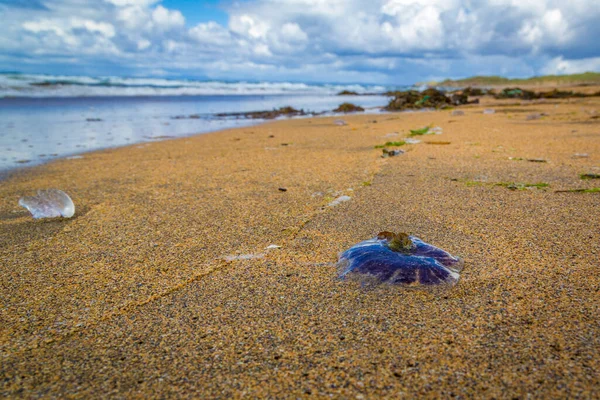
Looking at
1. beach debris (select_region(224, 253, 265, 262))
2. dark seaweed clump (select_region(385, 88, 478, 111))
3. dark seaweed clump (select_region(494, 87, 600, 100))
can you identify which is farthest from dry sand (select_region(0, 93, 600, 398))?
dark seaweed clump (select_region(494, 87, 600, 100))

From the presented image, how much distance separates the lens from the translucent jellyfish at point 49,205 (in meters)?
3.10

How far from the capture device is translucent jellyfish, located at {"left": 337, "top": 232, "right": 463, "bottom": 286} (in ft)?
6.34

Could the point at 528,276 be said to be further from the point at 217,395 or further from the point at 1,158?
the point at 1,158

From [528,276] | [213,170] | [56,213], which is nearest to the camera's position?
[528,276]

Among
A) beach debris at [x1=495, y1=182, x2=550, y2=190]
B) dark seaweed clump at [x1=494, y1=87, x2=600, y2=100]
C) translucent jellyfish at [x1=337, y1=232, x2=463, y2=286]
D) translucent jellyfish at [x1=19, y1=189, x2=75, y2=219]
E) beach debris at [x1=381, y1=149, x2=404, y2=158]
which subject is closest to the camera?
translucent jellyfish at [x1=337, y1=232, x2=463, y2=286]

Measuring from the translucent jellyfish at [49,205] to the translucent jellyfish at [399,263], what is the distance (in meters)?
2.17

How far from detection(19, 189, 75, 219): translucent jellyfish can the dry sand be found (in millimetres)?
82

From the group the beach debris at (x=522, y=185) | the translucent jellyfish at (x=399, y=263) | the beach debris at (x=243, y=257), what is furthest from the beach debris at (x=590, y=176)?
the beach debris at (x=243, y=257)

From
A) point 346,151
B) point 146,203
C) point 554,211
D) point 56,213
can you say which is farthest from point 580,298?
point 346,151

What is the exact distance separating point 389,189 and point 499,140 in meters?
3.28

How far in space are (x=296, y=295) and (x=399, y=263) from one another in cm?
51

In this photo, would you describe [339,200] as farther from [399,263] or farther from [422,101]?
[422,101]

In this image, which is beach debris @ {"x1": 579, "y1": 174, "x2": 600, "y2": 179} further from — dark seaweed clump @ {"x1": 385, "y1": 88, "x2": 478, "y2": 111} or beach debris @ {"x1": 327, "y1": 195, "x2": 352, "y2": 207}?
dark seaweed clump @ {"x1": 385, "y1": 88, "x2": 478, "y2": 111}

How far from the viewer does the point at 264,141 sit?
7.35m
